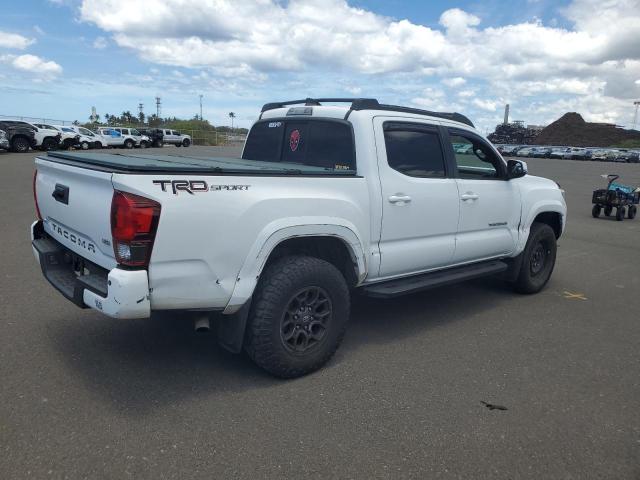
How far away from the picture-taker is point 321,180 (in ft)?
12.0

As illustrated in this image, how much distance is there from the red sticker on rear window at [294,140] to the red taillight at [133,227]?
204cm

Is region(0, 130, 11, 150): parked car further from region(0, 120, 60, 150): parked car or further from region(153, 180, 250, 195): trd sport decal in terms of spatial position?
region(153, 180, 250, 195): trd sport decal

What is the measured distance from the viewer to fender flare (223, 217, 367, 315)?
328 cm

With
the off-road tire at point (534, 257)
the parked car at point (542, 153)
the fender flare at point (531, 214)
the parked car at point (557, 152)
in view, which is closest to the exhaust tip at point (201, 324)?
the fender flare at point (531, 214)

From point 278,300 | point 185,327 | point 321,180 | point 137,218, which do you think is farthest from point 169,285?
point 185,327

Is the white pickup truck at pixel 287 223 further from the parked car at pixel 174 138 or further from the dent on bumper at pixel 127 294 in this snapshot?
the parked car at pixel 174 138

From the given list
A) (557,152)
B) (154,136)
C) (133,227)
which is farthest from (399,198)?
(557,152)

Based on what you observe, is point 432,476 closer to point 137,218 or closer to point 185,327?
point 137,218

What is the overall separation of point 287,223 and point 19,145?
28217 millimetres

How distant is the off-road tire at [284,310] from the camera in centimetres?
341

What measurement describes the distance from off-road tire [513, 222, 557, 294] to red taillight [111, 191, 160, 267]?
13.9 feet

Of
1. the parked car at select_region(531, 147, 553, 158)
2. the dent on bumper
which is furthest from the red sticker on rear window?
the parked car at select_region(531, 147, 553, 158)

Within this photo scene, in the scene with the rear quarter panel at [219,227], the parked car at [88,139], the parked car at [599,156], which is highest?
the parked car at [599,156]

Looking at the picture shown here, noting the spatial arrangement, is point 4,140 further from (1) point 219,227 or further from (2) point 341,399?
(2) point 341,399
